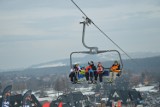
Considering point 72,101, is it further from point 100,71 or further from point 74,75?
point 74,75

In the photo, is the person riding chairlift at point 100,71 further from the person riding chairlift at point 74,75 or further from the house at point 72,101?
the house at point 72,101

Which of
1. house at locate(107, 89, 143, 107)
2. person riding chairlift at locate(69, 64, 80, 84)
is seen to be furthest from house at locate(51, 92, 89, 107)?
person riding chairlift at locate(69, 64, 80, 84)

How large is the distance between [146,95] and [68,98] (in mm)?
15196

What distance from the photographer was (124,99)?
44656mm

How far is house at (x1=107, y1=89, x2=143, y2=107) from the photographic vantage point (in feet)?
145

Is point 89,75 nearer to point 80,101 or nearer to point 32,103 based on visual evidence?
point 32,103

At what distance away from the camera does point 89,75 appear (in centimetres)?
1331

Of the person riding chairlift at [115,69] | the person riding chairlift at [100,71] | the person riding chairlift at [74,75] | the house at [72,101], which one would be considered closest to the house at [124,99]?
the house at [72,101]

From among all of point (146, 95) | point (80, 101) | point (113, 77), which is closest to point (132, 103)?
point (80, 101)

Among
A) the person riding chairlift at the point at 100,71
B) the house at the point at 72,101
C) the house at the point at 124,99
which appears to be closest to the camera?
the person riding chairlift at the point at 100,71

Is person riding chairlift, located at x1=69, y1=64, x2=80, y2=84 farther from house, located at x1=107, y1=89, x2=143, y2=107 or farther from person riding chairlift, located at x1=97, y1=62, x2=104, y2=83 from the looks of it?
house, located at x1=107, y1=89, x2=143, y2=107

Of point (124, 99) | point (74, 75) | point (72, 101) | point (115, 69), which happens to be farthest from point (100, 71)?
point (124, 99)

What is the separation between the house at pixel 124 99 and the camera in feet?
145

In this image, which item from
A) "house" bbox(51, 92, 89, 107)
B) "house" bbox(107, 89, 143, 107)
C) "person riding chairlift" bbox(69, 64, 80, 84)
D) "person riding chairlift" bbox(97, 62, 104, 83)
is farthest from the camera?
"house" bbox(107, 89, 143, 107)
